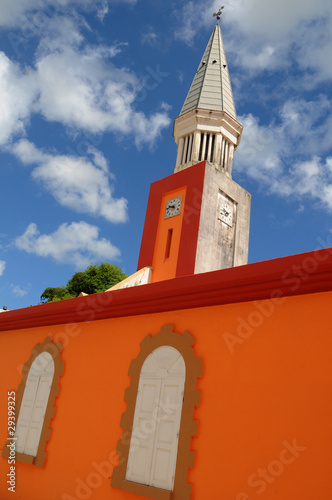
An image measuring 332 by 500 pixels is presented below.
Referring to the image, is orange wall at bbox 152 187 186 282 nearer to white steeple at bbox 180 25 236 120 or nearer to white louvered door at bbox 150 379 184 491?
white steeple at bbox 180 25 236 120

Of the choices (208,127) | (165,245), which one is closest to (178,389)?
(165,245)

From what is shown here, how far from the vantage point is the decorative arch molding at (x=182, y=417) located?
4875 millimetres

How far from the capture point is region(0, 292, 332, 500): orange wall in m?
4.09

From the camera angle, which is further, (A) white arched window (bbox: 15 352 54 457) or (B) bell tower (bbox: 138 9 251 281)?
(B) bell tower (bbox: 138 9 251 281)

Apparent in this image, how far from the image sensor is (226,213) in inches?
571

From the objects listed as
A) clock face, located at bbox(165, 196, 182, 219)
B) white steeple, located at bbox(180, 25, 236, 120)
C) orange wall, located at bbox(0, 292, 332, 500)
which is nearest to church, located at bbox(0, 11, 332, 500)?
orange wall, located at bbox(0, 292, 332, 500)

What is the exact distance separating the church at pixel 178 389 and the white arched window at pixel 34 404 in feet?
0.12

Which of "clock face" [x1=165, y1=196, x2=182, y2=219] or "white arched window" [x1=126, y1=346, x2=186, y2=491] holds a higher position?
"clock face" [x1=165, y1=196, x2=182, y2=219]

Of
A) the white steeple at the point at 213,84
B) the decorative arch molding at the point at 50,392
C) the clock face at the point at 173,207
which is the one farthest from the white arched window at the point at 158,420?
the white steeple at the point at 213,84

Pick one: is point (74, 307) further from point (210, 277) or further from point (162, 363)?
point (210, 277)

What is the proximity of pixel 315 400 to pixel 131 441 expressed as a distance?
2732 mm

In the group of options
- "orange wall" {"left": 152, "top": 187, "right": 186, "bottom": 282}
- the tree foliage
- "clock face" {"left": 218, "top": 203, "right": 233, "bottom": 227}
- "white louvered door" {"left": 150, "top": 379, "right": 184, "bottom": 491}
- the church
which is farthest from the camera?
the tree foliage

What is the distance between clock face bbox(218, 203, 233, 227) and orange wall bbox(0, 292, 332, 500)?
27.6ft

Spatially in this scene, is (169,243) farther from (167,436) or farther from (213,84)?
(167,436)
